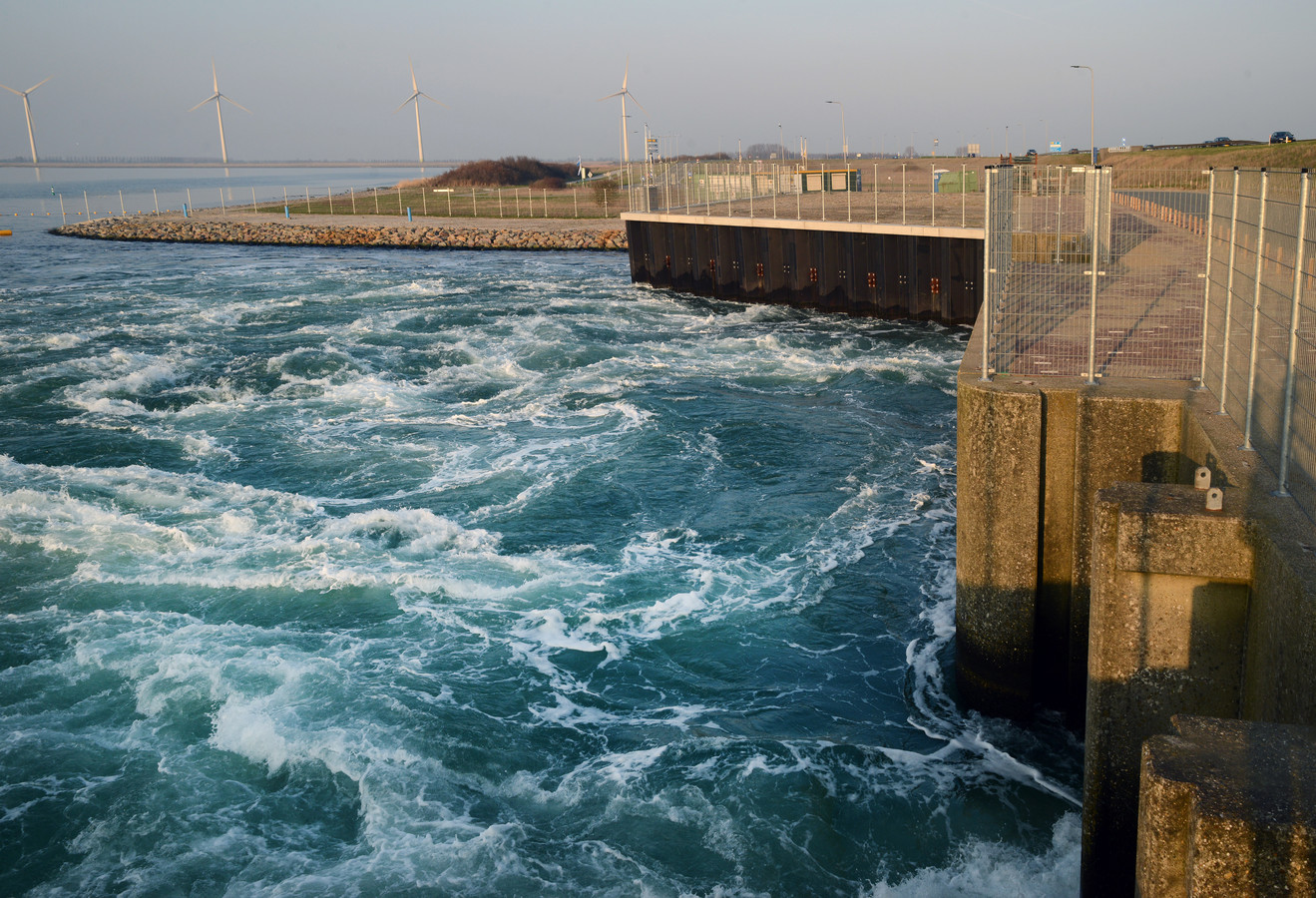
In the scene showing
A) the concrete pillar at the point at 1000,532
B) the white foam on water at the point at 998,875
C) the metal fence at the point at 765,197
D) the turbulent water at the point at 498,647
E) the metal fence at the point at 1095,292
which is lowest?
the white foam on water at the point at 998,875

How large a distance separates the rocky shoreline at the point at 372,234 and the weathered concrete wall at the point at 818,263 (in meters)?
19.2

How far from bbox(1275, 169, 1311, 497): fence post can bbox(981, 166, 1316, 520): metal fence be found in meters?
0.01

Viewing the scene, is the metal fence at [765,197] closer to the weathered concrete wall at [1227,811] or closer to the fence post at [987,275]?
the fence post at [987,275]

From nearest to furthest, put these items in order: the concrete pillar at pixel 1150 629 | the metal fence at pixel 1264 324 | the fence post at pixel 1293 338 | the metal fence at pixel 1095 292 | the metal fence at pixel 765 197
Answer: the fence post at pixel 1293 338
the concrete pillar at pixel 1150 629
the metal fence at pixel 1264 324
the metal fence at pixel 1095 292
the metal fence at pixel 765 197

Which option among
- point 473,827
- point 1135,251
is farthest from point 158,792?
point 1135,251

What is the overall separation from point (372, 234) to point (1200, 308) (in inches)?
2323

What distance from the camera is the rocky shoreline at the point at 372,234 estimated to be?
61.7 meters

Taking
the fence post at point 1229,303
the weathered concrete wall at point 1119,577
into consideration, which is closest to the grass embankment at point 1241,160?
the fence post at point 1229,303

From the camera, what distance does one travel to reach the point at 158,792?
953cm

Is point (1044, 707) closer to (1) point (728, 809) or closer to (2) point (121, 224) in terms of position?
(1) point (728, 809)

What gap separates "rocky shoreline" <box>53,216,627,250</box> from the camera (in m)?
61.7

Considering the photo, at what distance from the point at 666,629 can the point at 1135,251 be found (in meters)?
14.9

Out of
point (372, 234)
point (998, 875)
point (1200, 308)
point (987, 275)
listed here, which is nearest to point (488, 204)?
point (372, 234)

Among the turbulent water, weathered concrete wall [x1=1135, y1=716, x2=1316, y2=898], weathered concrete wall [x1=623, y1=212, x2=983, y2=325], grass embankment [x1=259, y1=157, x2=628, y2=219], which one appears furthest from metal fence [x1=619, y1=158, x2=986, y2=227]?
weathered concrete wall [x1=1135, y1=716, x2=1316, y2=898]
